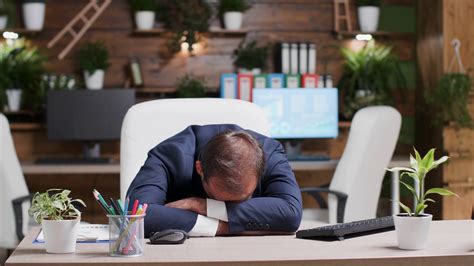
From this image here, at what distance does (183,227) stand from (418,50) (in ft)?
14.1

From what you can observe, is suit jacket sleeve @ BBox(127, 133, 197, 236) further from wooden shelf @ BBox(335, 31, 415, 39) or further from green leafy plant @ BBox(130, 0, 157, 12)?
wooden shelf @ BBox(335, 31, 415, 39)

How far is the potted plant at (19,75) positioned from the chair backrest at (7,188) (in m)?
1.33

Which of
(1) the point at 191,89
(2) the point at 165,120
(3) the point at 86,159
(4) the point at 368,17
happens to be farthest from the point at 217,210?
(4) the point at 368,17

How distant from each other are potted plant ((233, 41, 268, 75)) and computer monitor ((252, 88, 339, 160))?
0.34 meters

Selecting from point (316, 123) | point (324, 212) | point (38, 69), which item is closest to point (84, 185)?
point (38, 69)

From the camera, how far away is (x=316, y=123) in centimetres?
611

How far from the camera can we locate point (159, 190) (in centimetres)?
287

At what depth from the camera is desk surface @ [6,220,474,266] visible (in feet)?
6.99

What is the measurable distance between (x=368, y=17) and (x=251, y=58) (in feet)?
2.74

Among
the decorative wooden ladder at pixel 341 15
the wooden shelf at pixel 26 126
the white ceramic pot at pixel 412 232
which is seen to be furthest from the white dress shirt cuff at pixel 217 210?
the decorative wooden ladder at pixel 341 15

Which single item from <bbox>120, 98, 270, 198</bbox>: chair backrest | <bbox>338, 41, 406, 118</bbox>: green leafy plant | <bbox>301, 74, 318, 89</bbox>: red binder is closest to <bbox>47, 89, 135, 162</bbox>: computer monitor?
<bbox>301, 74, 318, 89</bbox>: red binder

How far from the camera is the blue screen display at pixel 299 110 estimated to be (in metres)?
6.04

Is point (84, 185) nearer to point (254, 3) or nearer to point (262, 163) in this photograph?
point (254, 3)

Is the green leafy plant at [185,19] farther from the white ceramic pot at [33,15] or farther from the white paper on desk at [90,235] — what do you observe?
the white paper on desk at [90,235]
